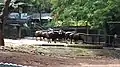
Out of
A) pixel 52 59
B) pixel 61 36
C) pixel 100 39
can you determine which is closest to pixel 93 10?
pixel 100 39

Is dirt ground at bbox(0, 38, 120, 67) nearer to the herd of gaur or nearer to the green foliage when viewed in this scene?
the green foliage

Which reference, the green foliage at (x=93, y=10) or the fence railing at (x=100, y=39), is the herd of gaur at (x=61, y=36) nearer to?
the fence railing at (x=100, y=39)

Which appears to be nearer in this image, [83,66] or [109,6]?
[83,66]

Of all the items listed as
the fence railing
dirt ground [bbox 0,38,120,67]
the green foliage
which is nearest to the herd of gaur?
the fence railing

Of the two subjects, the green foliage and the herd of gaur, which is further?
the herd of gaur

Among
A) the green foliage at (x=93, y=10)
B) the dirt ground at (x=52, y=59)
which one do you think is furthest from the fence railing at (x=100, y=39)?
the dirt ground at (x=52, y=59)

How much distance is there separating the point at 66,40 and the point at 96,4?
17.8 feet

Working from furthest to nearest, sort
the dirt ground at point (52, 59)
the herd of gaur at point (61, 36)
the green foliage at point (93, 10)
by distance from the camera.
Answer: the herd of gaur at point (61, 36) < the green foliage at point (93, 10) < the dirt ground at point (52, 59)

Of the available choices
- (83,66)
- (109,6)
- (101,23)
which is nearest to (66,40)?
(101,23)

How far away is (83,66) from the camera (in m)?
14.2

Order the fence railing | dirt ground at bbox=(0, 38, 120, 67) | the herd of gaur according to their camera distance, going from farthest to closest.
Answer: the herd of gaur < the fence railing < dirt ground at bbox=(0, 38, 120, 67)

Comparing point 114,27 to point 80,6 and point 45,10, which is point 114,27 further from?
point 45,10

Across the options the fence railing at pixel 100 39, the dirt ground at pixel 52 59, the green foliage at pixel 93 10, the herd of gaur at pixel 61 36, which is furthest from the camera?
the herd of gaur at pixel 61 36

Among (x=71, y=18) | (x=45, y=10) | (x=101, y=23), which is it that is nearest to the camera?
(x=101, y=23)
